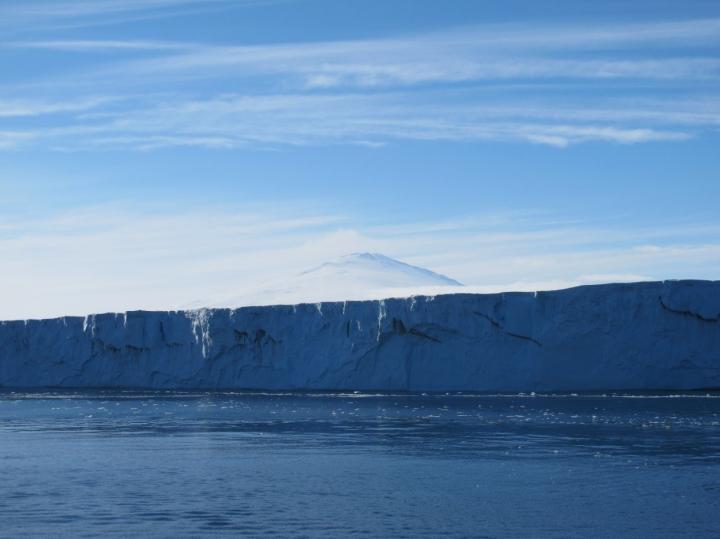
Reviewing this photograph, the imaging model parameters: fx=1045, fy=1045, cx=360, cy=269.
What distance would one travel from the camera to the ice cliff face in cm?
2223

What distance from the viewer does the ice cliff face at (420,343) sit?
72.9 feet

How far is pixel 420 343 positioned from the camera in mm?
24000

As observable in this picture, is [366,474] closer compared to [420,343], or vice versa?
[366,474]

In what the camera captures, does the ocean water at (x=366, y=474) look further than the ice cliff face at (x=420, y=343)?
No

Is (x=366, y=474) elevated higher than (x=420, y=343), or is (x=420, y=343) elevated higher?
(x=420, y=343)

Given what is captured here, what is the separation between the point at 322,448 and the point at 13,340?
19293 millimetres

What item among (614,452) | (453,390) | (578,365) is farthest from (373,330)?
(614,452)

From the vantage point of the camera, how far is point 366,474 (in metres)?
9.80

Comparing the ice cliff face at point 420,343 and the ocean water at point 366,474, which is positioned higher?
the ice cliff face at point 420,343

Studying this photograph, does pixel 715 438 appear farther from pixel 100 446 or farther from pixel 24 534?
pixel 24 534

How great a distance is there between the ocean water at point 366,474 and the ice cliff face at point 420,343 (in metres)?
4.57

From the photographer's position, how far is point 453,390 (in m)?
24.0

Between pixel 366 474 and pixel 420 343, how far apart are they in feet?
46.8

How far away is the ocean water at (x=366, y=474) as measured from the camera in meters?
7.29
